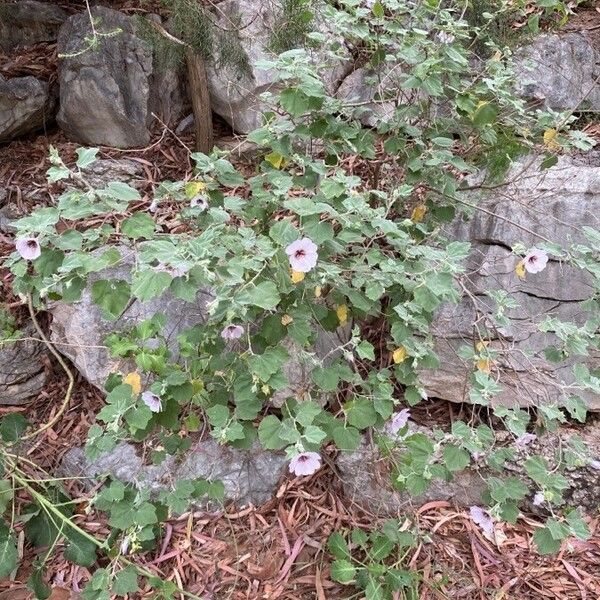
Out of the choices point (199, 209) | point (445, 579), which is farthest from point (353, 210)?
point (445, 579)

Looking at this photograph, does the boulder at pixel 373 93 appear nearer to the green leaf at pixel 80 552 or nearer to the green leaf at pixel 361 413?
the green leaf at pixel 361 413

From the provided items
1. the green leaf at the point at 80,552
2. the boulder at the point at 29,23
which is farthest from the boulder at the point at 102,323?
the boulder at the point at 29,23

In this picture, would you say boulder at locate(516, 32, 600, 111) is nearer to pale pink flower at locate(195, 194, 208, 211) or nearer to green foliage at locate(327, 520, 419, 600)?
pale pink flower at locate(195, 194, 208, 211)

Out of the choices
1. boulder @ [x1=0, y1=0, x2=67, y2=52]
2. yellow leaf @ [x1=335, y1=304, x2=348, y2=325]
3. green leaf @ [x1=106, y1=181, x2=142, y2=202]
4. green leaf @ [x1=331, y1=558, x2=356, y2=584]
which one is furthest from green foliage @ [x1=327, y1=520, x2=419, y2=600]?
boulder @ [x1=0, y1=0, x2=67, y2=52]

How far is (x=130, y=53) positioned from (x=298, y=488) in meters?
2.11

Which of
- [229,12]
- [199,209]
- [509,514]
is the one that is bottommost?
[509,514]

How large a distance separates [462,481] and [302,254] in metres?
1.35

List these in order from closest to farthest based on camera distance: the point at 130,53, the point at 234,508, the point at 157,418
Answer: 1. the point at 157,418
2. the point at 234,508
3. the point at 130,53

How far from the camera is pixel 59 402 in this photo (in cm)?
251

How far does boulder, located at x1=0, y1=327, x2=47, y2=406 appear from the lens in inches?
97.3

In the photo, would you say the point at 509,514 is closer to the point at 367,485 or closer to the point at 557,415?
the point at 557,415

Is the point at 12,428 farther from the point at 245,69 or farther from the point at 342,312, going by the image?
the point at 245,69

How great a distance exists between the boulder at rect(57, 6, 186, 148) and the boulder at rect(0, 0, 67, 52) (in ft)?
0.73

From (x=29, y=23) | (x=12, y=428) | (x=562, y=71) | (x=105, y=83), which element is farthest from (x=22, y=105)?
(x=562, y=71)
